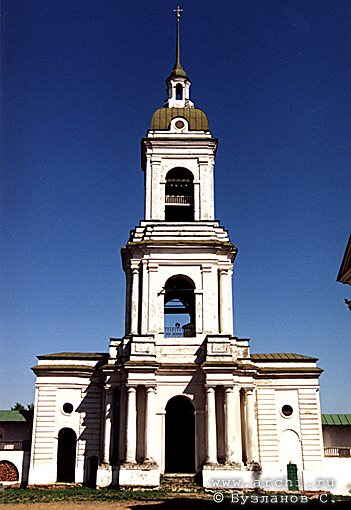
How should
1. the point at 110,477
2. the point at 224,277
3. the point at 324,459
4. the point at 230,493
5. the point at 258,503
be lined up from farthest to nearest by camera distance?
the point at 224,277 → the point at 324,459 → the point at 110,477 → the point at 230,493 → the point at 258,503

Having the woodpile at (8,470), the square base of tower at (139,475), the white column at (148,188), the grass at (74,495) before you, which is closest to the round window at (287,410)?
the square base of tower at (139,475)

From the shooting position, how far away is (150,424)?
25531 mm

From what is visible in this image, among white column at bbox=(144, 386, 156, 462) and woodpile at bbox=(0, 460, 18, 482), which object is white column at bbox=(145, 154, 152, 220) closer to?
white column at bbox=(144, 386, 156, 462)

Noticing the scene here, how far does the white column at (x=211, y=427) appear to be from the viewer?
25094mm

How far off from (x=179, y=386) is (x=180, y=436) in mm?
3177

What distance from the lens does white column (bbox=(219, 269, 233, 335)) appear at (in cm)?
2838

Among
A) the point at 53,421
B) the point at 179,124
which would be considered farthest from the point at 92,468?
the point at 179,124

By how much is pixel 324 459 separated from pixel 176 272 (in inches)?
460

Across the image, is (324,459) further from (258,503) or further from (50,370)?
(50,370)

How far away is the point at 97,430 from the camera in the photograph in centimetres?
2780

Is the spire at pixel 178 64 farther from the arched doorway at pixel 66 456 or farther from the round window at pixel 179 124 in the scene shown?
the arched doorway at pixel 66 456

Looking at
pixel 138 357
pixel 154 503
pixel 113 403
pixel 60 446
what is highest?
pixel 138 357

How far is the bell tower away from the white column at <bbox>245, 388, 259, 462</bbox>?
314 centimetres

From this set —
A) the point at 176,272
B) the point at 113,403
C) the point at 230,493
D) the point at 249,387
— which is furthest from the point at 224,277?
the point at 230,493
